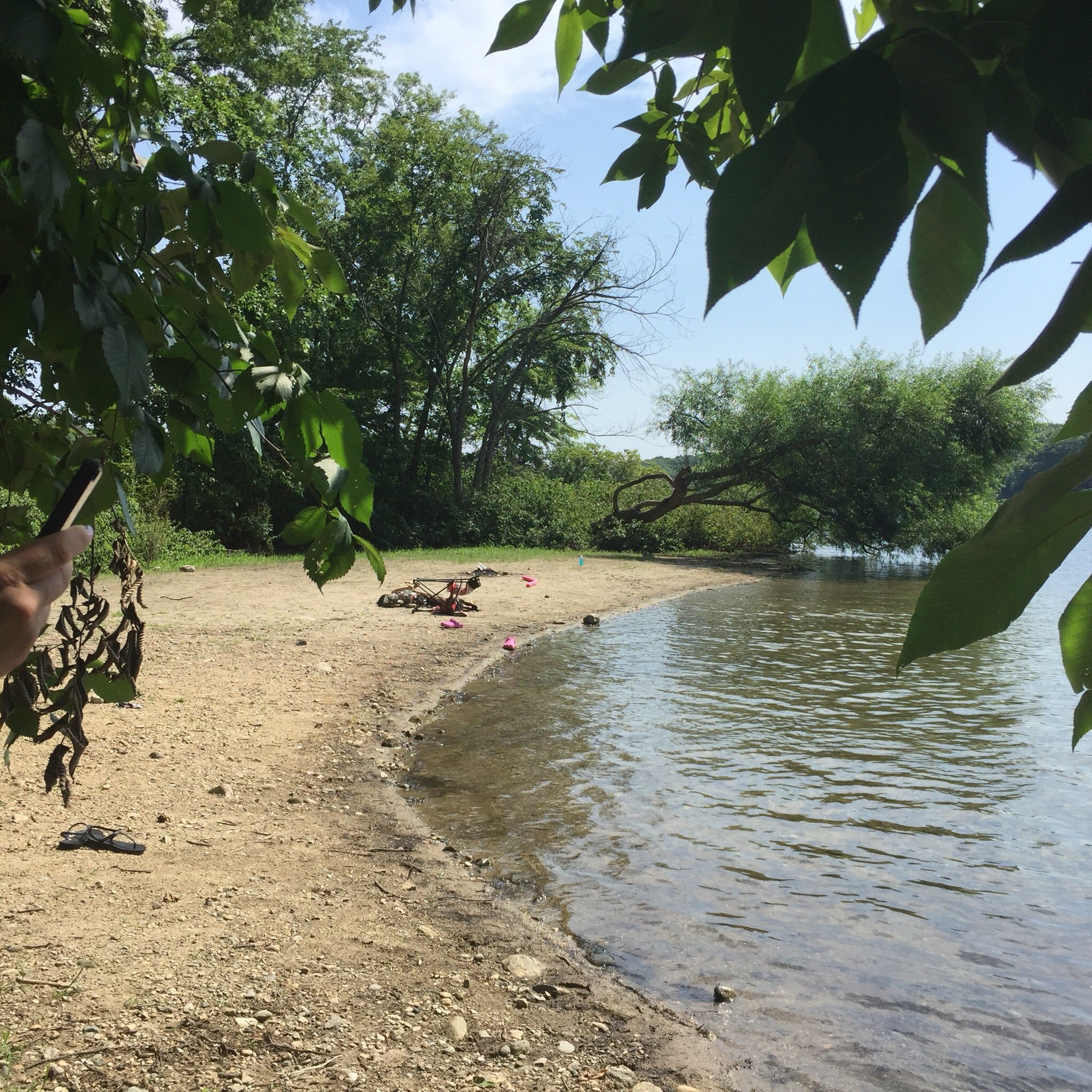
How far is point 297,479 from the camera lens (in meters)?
1.80

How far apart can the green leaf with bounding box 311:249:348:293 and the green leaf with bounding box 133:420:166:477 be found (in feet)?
1.47

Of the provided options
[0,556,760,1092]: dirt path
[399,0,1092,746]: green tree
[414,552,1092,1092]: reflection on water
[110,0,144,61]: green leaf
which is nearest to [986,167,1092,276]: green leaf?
[399,0,1092,746]: green tree

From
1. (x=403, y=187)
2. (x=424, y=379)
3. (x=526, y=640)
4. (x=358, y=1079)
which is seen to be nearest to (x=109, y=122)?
(x=358, y=1079)

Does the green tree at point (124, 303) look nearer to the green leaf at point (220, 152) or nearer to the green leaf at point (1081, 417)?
the green leaf at point (220, 152)

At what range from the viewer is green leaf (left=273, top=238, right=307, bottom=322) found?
1799 millimetres

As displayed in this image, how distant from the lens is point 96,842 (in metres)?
4.45

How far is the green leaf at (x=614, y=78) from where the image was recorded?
0.96 meters

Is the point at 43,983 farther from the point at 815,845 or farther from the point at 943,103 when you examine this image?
the point at 815,845

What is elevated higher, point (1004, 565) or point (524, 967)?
point (1004, 565)

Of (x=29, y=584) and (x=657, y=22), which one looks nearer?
(x=657, y=22)

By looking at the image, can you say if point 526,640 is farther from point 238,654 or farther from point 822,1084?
point 822,1084

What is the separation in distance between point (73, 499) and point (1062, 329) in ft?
3.90

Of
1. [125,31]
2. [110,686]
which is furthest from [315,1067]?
[125,31]

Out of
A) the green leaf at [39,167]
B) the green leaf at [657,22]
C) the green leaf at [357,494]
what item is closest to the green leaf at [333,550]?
the green leaf at [357,494]
